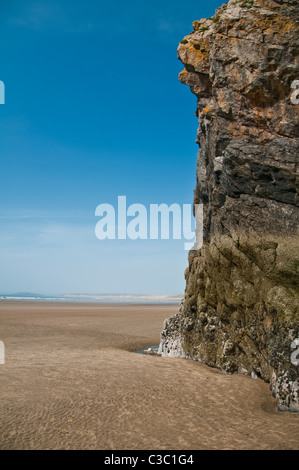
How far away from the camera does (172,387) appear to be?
1184 centimetres

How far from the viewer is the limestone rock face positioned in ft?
36.0

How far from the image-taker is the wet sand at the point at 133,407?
313 inches

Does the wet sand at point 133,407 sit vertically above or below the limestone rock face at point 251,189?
below

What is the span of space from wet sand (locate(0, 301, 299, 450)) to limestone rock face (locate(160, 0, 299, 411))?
4.26 feet

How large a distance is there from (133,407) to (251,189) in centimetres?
831

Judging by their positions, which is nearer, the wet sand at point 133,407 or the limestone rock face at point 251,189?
the wet sand at point 133,407

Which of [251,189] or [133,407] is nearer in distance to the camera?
[133,407]

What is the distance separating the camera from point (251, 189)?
41.2 ft

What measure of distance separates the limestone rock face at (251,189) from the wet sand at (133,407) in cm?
130

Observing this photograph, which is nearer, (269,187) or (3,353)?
(269,187)

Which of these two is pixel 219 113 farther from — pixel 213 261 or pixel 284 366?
pixel 284 366

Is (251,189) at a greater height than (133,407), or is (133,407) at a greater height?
(251,189)

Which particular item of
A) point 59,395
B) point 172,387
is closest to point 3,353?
point 59,395

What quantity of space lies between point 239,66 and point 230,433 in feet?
40.3
